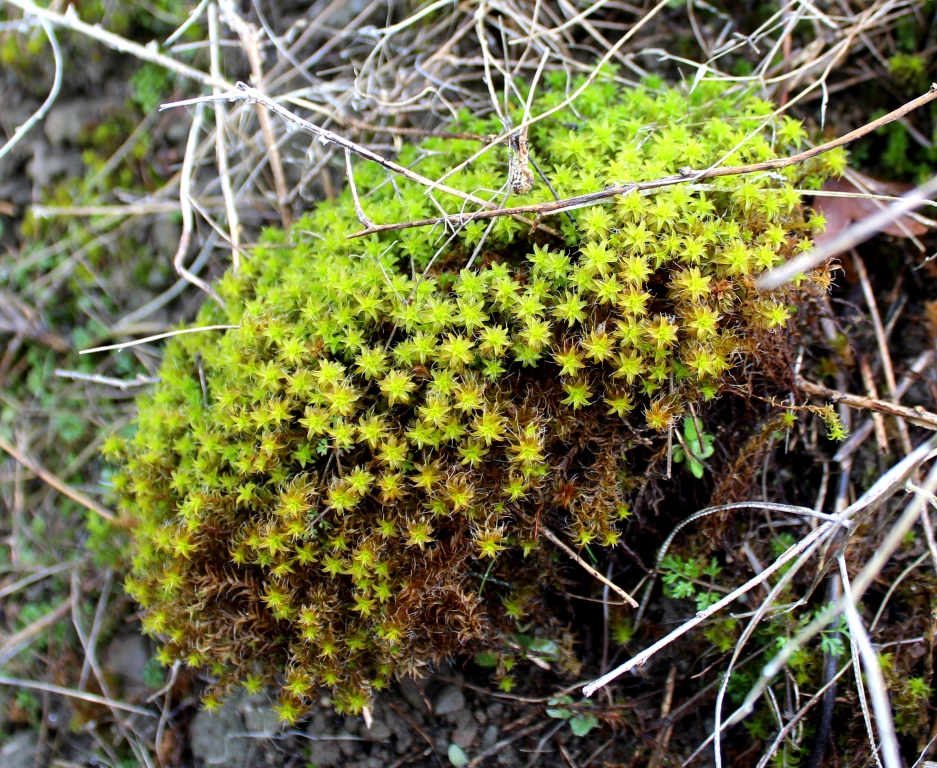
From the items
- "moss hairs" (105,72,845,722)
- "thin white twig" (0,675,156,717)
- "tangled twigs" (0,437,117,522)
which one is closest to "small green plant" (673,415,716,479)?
"moss hairs" (105,72,845,722)

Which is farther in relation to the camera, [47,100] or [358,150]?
[47,100]

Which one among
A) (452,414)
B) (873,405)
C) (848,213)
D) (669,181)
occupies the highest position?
(669,181)

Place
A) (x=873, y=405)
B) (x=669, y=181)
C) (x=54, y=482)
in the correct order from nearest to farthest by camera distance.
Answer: (x=669, y=181) → (x=873, y=405) → (x=54, y=482)

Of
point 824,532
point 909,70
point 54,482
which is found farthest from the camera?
point 54,482

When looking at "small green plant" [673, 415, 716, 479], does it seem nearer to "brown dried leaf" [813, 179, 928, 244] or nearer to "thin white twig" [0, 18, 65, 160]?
"brown dried leaf" [813, 179, 928, 244]

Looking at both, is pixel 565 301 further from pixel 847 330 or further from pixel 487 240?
pixel 847 330

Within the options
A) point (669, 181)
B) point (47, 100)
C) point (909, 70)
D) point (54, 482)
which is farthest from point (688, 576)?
point (47, 100)

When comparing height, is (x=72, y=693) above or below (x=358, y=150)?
below

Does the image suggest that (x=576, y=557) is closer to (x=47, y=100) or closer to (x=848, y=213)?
(x=848, y=213)
